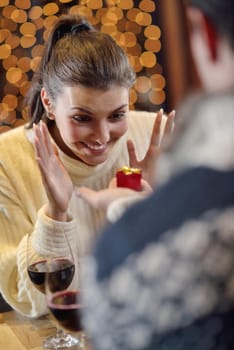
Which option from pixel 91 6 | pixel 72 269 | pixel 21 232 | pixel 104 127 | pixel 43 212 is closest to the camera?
pixel 72 269

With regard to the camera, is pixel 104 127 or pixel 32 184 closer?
pixel 104 127

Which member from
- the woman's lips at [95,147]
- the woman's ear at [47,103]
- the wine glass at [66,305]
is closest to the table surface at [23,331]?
the wine glass at [66,305]

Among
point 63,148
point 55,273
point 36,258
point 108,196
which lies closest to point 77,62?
point 63,148

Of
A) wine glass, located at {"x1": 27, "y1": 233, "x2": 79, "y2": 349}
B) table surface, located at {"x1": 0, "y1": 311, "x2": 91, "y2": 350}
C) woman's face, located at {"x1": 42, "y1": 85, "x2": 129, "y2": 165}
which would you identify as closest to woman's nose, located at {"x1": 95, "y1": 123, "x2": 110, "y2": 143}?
woman's face, located at {"x1": 42, "y1": 85, "x2": 129, "y2": 165}

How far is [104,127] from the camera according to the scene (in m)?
1.66

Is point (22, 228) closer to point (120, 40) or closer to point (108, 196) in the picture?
point (108, 196)

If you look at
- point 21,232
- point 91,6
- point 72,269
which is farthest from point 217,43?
point 91,6

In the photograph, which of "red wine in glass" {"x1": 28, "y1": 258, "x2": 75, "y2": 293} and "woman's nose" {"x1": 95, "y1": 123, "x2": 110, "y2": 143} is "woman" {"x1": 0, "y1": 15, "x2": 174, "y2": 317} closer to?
"woman's nose" {"x1": 95, "y1": 123, "x2": 110, "y2": 143}

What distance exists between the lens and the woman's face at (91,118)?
5.38 feet

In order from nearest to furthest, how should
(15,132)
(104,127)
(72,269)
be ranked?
(72,269) < (104,127) < (15,132)

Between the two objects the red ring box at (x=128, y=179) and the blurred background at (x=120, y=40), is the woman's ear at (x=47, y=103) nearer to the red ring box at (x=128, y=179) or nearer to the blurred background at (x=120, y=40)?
the red ring box at (x=128, y=179)

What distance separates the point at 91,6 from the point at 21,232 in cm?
191

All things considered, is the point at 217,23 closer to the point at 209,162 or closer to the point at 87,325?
the point at 209,162

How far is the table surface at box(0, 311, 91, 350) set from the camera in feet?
4.39
